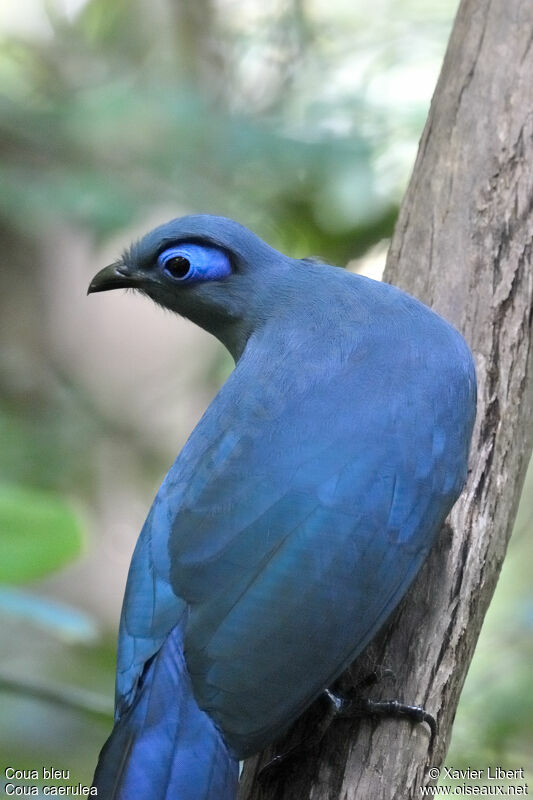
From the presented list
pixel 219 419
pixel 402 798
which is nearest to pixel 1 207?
pixel 219 419

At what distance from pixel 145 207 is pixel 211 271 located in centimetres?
126

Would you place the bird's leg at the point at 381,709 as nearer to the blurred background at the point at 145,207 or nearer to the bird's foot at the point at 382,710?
the bird's foot at the point at 382,710

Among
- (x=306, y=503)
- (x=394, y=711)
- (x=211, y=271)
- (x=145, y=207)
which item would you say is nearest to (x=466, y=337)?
(x=211, y=271)

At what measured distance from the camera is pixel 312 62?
13.4 feet

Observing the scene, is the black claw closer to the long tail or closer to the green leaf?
the long tail

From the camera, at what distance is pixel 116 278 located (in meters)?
2.25

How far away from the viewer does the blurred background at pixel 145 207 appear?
3098 mm

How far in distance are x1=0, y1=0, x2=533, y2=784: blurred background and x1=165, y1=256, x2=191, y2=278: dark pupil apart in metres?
0.93

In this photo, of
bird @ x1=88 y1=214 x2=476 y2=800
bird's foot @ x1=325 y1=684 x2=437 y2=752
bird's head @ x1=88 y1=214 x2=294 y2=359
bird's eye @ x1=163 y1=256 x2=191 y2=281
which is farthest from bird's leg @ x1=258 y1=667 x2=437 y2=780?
bird's eye @ x1=163 y1=256 x2=191 y2=281

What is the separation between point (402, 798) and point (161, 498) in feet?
2.30

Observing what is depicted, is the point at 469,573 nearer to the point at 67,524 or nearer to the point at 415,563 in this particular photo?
the point at 415,563

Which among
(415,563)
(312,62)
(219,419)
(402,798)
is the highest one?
(312,62)

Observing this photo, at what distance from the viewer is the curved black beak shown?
7.33 feet

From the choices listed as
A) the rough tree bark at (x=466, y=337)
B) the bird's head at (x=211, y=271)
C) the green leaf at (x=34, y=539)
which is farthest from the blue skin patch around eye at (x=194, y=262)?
the green leaf at (x=34, y=539)
